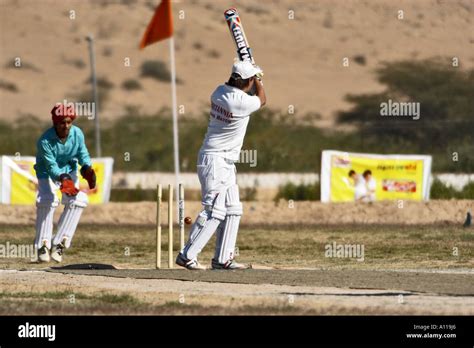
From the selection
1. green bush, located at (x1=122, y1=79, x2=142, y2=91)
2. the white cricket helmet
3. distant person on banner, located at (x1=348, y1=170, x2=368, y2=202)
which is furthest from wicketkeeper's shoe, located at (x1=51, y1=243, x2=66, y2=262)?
green bush, located at (x1=122, y1=79, x2=142, y2=91)

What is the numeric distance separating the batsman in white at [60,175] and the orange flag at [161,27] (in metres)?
1.70

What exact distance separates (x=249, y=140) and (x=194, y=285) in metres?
36.2

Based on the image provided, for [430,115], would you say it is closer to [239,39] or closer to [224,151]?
[239,39]

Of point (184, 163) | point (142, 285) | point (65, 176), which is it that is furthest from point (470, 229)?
point (184, 163)

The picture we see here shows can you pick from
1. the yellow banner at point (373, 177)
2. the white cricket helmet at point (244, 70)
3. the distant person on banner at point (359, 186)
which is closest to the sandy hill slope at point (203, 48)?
the yellow banner at point (373, 177)

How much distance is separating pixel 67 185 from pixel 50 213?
2.68ft

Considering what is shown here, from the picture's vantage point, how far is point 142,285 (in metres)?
15.8

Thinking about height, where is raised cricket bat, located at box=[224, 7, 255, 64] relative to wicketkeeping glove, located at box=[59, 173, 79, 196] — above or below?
above

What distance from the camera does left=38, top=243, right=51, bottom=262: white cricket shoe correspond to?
63.9 feet

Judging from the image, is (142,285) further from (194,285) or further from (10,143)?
(10,143)

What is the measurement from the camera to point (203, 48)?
227 ft

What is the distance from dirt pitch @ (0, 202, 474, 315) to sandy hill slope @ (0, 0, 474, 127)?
3200cm

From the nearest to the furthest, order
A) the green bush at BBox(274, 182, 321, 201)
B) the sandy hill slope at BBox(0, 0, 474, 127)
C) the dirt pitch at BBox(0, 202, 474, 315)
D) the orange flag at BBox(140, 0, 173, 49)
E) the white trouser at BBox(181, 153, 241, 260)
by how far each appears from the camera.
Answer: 1. the dirt pitch at BBox(0, 202, 474, 315)
2. the white trouser at BBox(181, 153, 241, 260)
3. the orange flag at BBox(140, 0, 173, 49)
4. the green bush at BBox(274, 182, 321, 201)
5. the sandy hill slope at BBox(0, 0, 474, 127)

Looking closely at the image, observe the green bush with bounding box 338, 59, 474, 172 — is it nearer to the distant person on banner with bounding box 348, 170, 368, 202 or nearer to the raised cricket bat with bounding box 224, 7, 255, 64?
the distant person on banner with bounding box 348, 170, 368, 202
